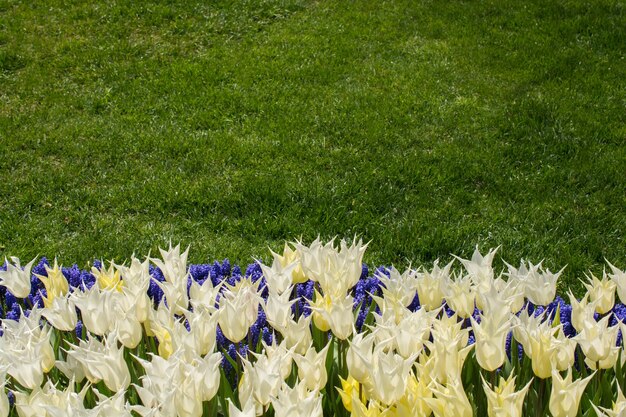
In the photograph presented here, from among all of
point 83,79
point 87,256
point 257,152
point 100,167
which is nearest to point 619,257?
point 257,152

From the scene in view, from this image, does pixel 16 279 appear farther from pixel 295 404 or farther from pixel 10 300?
pixel 295 404

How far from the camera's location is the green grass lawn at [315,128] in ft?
15.7

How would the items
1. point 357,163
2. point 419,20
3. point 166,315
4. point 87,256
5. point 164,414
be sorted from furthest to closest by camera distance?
point 419,20, point 357,163, point 87,256, point 166,315, point 164,414

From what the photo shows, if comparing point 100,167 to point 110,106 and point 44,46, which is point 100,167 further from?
point 44,46

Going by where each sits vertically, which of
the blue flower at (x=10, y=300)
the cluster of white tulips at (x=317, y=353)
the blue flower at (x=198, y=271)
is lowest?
the blue flower at (x=198, y=271)

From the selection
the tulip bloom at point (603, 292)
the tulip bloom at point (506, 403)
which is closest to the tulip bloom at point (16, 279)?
the tulip bloom at point (506, 403)

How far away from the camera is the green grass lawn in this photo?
15.7 feet

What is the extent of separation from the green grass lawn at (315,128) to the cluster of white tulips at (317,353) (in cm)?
196

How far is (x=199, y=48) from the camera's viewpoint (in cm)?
736

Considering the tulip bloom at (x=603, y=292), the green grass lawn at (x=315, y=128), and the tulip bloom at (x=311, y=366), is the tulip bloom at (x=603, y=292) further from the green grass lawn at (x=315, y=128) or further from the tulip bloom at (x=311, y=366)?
the green grass lawn at (x=315, y=128)

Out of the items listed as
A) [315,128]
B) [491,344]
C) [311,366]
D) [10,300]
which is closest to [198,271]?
[10,300]

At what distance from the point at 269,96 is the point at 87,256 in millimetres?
2435

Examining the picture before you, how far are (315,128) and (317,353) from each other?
392 centimetres

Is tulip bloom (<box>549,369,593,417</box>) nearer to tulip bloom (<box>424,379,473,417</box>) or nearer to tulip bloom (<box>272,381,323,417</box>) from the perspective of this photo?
tulip bloom (<box>424,379,473,417</box>)
